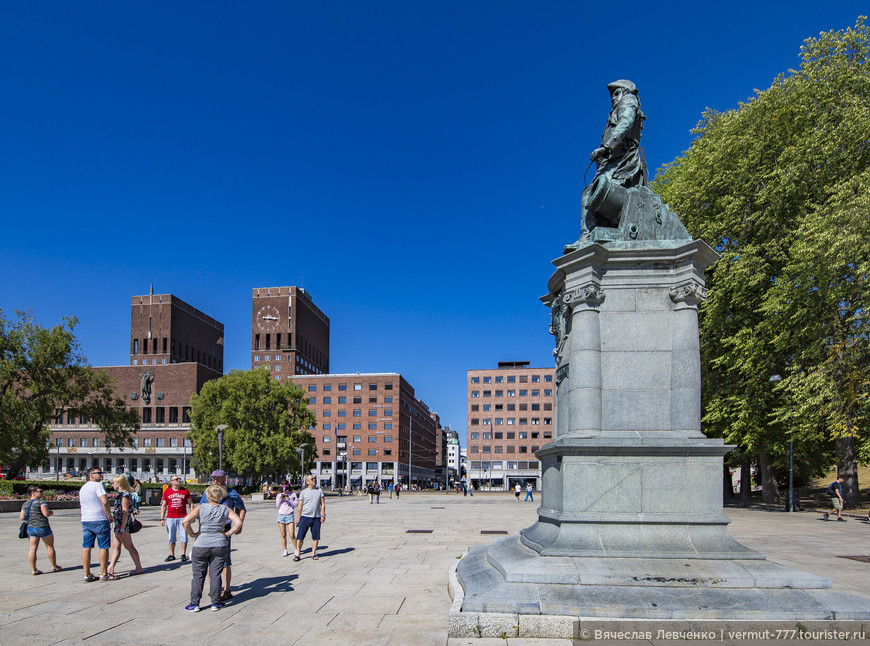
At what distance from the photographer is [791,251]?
77.3 feet

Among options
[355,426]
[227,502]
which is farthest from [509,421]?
[227,502]

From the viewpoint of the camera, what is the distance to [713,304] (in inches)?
1056

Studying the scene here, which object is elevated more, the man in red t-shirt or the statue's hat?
the statue's hat

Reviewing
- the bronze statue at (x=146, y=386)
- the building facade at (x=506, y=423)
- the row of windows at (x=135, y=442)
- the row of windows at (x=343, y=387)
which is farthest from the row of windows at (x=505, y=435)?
the bronze statue at (x=146, y=386)

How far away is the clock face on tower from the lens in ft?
458

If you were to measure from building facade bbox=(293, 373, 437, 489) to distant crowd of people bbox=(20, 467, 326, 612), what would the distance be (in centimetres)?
10478

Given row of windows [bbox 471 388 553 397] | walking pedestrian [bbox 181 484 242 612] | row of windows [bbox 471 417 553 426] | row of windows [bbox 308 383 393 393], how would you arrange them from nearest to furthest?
walking pedestrian [bbox 181 484 242 612], row of windows [bbox 471 417 553 426], row of windows [bbox 471 388 553 397], row of windows [bbox 308 383 393 393]

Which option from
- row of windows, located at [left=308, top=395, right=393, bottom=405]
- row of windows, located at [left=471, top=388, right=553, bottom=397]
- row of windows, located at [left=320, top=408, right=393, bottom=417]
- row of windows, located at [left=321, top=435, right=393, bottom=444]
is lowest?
row of windows, located at [left=321, top=435, right=393, bottom=444]

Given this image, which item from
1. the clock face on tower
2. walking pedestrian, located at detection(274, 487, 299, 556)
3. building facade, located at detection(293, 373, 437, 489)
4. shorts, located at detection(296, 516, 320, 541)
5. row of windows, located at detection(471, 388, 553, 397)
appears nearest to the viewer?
shorts, located at detection(296, 516, 320, 541)

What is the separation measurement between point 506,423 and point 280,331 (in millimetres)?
53332

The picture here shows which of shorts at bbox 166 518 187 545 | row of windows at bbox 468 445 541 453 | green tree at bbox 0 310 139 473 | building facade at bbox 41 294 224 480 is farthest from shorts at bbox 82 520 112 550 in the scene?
row of windows at bbox 468 445 541 453

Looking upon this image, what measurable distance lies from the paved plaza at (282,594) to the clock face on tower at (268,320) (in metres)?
125

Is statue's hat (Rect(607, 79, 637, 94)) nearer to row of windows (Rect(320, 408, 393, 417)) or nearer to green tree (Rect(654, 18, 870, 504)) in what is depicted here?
green tree (Rect(654, 18, 870, 504))

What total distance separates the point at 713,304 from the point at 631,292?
20026 mm
